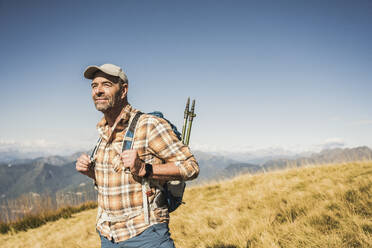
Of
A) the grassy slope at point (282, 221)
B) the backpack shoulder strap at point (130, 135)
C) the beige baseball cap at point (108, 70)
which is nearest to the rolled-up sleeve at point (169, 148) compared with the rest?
the backpack shoulder strap at point (130, 135)

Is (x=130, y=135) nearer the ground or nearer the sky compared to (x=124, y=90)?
nearer the ground

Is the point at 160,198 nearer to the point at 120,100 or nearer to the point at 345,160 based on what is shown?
the point at 120,100

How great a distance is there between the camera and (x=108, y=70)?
7.97ft

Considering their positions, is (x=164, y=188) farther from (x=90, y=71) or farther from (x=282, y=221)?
(x=282, y=221)

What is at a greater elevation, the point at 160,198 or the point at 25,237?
the point at 160,198

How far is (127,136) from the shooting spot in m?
2.20

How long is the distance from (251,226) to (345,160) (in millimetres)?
9074

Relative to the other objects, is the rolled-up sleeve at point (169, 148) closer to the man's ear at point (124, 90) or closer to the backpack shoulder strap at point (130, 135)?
the backpack shoulder strap at point (130, 135)

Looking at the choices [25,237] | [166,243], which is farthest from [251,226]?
[25,237]

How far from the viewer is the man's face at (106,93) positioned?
2.43 meters

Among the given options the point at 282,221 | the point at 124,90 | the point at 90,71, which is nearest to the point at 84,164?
the point at 124,90

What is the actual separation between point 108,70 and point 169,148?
113cm

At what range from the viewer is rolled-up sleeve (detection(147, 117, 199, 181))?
2.06 meters

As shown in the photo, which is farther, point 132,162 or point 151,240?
point 151,240
